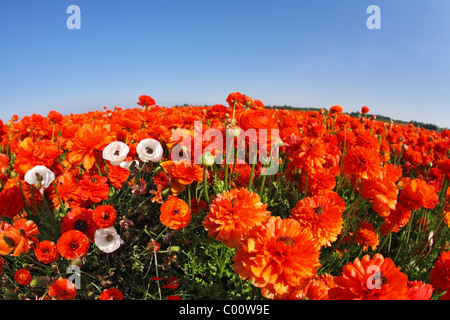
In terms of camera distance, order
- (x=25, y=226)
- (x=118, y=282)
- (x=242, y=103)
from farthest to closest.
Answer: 1. (x=242, y=103)
2. (x=118, y=282)
3. (x=25, y=226)

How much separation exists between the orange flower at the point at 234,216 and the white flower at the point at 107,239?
491 mm

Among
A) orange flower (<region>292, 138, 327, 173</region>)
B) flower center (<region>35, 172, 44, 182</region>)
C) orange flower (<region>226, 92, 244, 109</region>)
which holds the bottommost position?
flower center (<region>35, 172, 44, 182</region>)

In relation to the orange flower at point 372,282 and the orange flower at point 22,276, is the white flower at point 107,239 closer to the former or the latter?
the orange flower at point 22,276

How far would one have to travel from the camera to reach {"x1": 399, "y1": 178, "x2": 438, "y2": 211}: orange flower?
1360mm

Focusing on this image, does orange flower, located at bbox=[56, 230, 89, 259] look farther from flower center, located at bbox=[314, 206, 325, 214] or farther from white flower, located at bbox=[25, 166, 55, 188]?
flower center, located at bbox=[314, 206, 325, 214]

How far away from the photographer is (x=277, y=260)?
0.82 meters

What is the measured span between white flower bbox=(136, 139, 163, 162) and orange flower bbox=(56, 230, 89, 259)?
0.52 meters

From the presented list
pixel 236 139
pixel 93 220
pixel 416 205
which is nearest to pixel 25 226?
pixel 93 220

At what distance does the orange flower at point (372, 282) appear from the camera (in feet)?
2.34

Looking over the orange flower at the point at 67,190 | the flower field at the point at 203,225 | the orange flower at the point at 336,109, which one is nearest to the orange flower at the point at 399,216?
the flower field at the point at 203,225

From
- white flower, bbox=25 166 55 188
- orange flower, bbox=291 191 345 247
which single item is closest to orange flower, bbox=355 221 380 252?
orange flower, bbox=291 191 345 247
